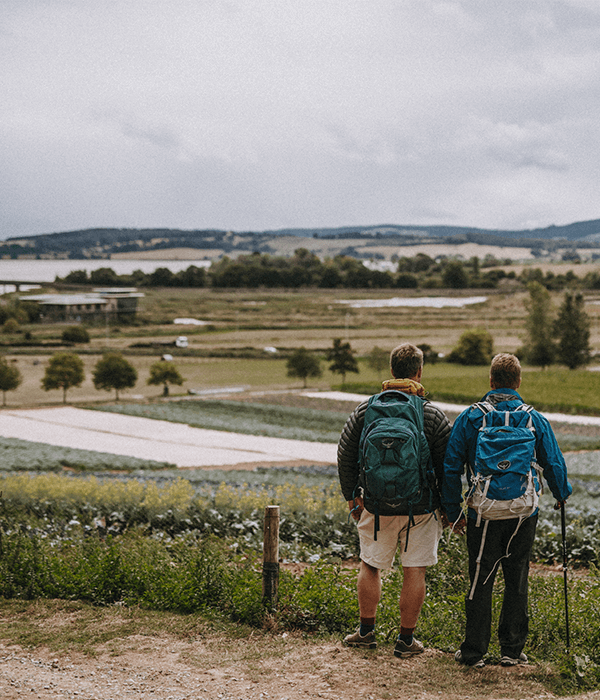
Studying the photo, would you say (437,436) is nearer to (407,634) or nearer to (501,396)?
(501,396)

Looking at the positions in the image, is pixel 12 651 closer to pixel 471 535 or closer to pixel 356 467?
pixel 356 467

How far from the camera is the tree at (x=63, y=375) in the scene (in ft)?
129

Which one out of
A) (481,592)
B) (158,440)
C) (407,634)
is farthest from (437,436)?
(158,440)

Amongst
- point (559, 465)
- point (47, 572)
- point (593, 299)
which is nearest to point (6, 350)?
point (47, 572)

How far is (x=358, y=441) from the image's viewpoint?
192 inches

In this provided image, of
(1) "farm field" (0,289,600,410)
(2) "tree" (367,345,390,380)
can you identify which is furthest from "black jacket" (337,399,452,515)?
(2) "tree" (367,345,390,380)

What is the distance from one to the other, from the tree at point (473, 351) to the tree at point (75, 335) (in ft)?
89.9

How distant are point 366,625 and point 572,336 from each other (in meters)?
49.6

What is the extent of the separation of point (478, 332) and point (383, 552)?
171 ft

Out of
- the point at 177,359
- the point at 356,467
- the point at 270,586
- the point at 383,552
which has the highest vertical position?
the point at 356,467

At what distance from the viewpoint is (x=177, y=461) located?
19188 mm

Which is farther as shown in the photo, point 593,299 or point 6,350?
point 593,299

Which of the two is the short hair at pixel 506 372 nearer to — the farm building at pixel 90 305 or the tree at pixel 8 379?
the tree at pixel 8 379

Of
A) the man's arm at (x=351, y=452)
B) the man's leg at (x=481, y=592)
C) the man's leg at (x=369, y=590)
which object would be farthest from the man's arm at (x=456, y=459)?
the man's leg at (x=369, y=590)
